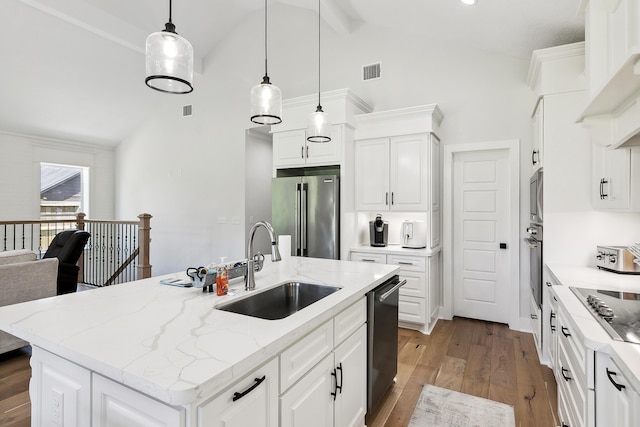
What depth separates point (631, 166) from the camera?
214 centimetres

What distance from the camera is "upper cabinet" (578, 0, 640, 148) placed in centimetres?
128

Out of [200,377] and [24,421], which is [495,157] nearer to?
[200,377]

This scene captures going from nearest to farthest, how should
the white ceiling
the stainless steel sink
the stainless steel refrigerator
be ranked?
the stainless steel sink < the white ceiling < the stainless steel refrigerator

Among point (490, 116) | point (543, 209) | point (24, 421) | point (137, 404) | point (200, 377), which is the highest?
point (490, 116)

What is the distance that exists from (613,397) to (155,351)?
63.4 inches

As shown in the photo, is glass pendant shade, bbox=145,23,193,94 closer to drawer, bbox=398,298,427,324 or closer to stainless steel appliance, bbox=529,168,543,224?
stainless steel appliance, bbox=529,168,543,224

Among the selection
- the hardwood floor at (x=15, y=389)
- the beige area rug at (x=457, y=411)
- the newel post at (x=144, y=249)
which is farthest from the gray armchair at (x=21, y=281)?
the beige area rug at (x=457, y=411)

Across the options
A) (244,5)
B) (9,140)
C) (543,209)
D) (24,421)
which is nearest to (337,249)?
(543,209)

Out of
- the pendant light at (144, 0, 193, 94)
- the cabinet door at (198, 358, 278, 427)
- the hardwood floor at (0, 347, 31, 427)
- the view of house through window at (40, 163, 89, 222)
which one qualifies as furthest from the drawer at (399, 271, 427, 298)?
the view of house through window at (40, 163, 89, 222)

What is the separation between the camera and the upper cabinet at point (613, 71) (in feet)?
4.21

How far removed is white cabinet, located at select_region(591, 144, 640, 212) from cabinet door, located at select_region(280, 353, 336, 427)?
2.10 m

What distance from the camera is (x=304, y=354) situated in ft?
4.62

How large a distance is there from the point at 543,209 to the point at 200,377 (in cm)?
299

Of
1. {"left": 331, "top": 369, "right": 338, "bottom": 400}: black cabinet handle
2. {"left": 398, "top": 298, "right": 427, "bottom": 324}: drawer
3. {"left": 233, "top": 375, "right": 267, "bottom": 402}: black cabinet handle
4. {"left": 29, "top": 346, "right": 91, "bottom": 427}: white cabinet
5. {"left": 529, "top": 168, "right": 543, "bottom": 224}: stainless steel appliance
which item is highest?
{"left": 529, "top": 168, "right": 543, "bottom": 224}: stainless steel appliance
